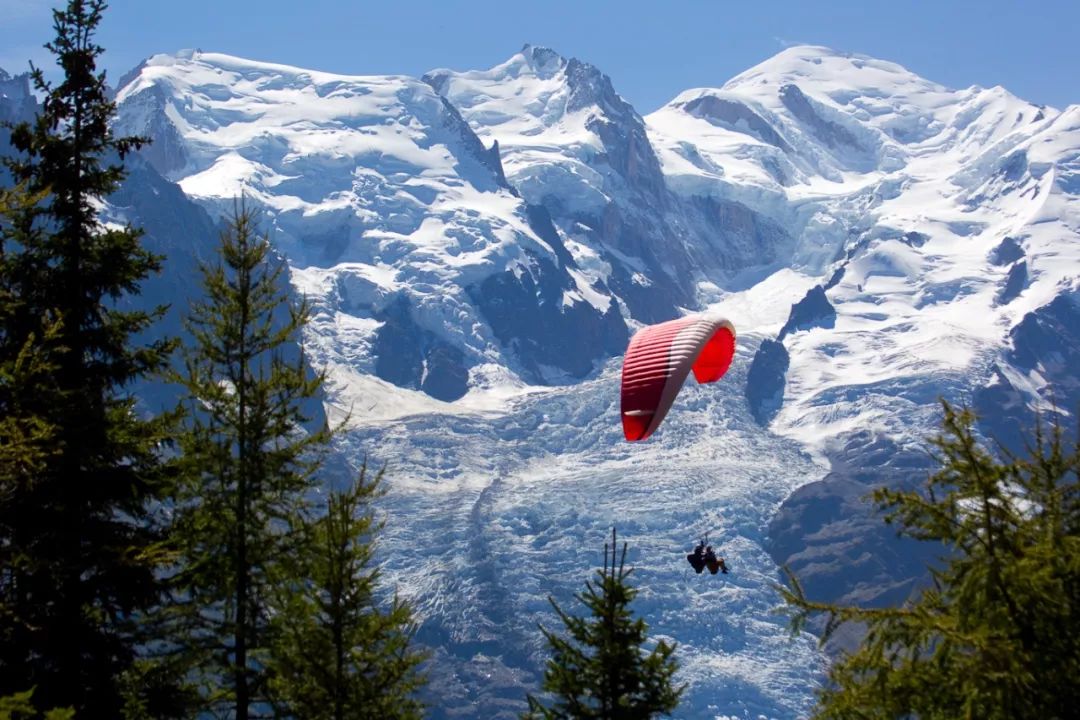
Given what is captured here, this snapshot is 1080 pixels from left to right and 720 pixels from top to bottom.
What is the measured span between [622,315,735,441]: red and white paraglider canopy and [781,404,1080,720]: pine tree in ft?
57.9

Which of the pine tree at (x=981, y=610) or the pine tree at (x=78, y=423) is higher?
the pine tree at (x=78, y=423)

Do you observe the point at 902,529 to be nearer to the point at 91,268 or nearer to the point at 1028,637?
the point at 1028,637

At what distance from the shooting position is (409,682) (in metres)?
18.2

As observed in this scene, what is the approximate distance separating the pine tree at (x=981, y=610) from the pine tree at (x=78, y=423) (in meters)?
8.98

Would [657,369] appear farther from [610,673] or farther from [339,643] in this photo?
[339,643]

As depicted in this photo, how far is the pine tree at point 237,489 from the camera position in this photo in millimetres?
18391

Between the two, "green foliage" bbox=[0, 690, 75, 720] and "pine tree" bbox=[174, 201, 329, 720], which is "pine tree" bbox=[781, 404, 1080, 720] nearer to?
"green foliage" bbox=[0, 690, 75, 720]

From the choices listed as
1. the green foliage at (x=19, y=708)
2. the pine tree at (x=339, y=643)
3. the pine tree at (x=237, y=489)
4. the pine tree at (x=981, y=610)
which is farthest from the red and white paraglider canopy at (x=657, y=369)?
the green foliage at (x=19, y=708)

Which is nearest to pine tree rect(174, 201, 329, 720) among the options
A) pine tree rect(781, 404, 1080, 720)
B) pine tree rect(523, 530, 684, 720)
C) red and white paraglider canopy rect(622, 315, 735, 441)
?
pine tree rect(523, 530, 684, 720)

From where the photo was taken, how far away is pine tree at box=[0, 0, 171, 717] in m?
17.5

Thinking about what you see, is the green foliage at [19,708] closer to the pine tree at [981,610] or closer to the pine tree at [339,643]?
the pine tree at [339,643]

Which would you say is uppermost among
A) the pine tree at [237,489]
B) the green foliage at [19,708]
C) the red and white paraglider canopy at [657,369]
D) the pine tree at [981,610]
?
the red and white paraglider canopy at [657,369]

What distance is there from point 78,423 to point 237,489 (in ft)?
7.39

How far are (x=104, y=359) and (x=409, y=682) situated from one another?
6480 millimetres
